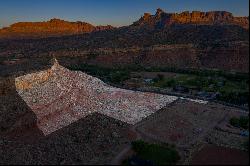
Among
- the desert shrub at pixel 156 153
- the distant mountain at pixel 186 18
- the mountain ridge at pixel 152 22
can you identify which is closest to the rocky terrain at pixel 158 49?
the mountain ridge at pixel 152 22

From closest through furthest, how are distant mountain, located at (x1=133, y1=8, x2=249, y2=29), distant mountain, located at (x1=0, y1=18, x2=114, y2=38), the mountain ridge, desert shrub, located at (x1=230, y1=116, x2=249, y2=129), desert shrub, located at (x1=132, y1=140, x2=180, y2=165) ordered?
1. desert shrub, located at (x1=132, y1=140, x2=180, y2=165)
2. desert shrub, located at (x1=230, y1=116, x2=249, y2=129)
3. the mountain ridge
4. distant mountain, located at (x1=133, y1=8, x2=249, y2=29)
5. distant mountain, located at (x1=0, y1=18, x2=114, y2=38)

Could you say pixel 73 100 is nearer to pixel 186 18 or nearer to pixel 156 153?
pixel 156 153

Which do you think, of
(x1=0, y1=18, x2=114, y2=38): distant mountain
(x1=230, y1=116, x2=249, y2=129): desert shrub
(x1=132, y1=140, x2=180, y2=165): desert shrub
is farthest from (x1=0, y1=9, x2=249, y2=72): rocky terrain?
(x1=0, y1=18, x2=114, y2=38): distant mountain

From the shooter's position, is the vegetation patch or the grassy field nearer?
the vegetation patch

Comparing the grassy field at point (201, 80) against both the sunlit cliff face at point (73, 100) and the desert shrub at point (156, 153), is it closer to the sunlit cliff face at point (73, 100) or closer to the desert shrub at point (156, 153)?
the sunlit cliff face at point (73, 100)

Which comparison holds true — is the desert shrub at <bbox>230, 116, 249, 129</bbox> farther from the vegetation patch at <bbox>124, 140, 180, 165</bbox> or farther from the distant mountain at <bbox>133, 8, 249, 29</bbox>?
the distant mountain at <bbox>133, 8, 249, 29</bbox>

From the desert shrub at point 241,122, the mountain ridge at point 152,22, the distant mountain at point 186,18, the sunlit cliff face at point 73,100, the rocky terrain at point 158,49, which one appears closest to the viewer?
the desert shrub at point 241,122

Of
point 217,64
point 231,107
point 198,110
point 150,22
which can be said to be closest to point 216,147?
point 198,110

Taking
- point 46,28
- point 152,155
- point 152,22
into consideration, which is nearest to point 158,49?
point 152,155
